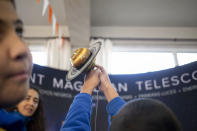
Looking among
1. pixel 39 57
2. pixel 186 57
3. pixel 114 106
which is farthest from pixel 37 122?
Result: pixel 186 57

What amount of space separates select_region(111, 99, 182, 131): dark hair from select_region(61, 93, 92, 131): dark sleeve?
199mm

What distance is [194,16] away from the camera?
3078mm

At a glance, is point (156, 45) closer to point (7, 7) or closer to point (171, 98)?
point (171, 98)

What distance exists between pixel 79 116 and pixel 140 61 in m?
2.80

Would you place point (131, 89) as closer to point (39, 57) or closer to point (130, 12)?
point (130, 12)

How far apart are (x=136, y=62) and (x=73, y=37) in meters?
1.24

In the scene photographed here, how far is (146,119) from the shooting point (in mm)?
408

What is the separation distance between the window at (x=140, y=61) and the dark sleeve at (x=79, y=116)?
253 cm

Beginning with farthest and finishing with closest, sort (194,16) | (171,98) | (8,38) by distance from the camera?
1. (194,16)
2. (171,98)
3. (8,38)

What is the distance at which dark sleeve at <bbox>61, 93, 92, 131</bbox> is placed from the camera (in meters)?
0.60

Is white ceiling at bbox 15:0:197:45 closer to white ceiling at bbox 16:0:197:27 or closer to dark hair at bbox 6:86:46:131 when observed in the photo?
white ceiling at bbox 16:0:197:27

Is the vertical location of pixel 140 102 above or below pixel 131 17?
below

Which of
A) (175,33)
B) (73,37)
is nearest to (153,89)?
(73,37)

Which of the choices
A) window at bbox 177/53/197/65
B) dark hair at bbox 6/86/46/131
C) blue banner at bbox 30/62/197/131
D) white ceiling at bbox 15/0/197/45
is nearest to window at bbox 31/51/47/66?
white ceiling at bbox 15/0/197/45
